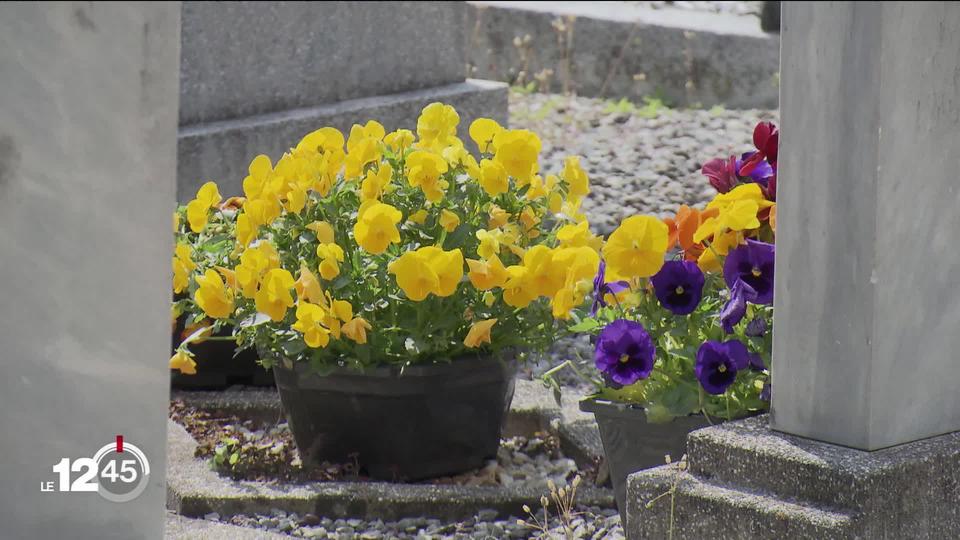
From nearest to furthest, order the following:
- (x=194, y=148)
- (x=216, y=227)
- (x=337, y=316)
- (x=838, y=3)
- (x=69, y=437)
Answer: (x=69, y=437), (x=838, y=3), (x=337, y=316), (x=216, y=227), (x=194, y=148)

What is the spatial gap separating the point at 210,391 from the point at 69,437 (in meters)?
1.98

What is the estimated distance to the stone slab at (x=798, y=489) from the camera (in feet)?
6.50

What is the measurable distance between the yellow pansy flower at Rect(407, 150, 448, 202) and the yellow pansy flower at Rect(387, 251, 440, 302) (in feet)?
0.74

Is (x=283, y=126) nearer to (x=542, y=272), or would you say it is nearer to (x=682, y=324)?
(x=542, y=272)

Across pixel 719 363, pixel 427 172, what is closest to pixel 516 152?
pixel 427 172

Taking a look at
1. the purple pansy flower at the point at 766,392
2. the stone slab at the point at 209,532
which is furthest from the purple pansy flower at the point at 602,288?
the stone slab at the point at 209,532

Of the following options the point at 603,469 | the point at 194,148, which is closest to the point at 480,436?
the point at 603,469

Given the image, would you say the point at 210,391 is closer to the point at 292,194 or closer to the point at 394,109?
the point at 292,194

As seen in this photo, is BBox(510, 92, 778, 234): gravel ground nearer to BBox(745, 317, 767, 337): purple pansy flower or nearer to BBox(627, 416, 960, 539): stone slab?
BBox(745, 317, 767, 337): purple pansy flower

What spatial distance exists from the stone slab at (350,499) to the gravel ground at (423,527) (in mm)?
17

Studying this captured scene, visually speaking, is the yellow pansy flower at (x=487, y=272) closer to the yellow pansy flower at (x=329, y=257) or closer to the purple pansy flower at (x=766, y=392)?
the yellow pansy flower at (x=329, y=257)

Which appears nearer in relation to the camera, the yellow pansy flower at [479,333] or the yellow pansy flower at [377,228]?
the yellow pansy flower at [377,228]

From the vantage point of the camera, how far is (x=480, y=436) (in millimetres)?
2930

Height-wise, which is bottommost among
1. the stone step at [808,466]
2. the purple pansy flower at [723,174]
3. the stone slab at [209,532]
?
the stone slab at [209,532]
